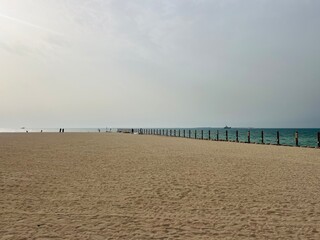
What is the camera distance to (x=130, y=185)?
34.3ft

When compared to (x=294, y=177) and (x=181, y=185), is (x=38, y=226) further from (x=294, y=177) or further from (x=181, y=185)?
(x=294, y=177)

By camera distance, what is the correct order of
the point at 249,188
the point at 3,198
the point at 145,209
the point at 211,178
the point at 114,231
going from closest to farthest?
the point at 114,231 < the point at 145,209 < the point at 3,198 < the point at 249,188 < the point at 211,178

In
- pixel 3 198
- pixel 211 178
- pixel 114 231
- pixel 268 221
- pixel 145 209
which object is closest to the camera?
pixel 114 231

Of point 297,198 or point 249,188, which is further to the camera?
point 249,188

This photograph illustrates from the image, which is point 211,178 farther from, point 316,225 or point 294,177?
point 316,225

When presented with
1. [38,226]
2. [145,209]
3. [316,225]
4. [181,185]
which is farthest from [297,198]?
[38,226]

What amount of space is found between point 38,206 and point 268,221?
16.7 feet

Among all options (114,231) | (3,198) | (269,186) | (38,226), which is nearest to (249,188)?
(269,186)

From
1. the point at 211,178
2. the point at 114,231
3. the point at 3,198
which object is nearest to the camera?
the point at 114,231

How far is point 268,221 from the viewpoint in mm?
6746

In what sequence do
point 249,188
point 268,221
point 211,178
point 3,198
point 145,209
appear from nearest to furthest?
point 268,221
point 145,209
point 3,198
point 249,188
point 211,178

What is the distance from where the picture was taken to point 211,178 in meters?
11.8

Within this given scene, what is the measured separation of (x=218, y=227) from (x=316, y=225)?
6.17 ft

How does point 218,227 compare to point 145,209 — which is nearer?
point 218,227
